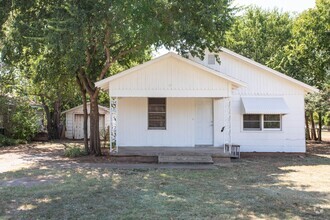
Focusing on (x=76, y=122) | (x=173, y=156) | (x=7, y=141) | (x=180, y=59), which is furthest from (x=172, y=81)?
(x=76, y=122)

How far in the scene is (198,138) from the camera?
1582 cm

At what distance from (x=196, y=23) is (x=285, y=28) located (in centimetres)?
1966

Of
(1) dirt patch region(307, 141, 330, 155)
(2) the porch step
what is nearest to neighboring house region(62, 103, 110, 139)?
(2) the porch step

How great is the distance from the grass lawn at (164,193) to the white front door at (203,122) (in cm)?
374

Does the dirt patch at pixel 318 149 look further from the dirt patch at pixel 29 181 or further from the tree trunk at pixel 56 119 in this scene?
the tree trunk at pixel 56 119

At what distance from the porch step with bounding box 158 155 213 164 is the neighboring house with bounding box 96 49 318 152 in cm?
212

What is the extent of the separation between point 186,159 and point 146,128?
3203 millimetres

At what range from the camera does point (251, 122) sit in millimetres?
16531

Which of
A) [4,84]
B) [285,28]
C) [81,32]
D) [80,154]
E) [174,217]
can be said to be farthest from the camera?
[285,28]

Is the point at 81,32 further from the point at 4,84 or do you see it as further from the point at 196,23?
the point at 4,84

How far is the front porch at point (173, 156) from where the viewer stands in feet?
42.3

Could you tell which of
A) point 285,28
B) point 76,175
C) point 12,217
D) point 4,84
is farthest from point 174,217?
point 285,28

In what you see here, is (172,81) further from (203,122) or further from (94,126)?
(94,126)

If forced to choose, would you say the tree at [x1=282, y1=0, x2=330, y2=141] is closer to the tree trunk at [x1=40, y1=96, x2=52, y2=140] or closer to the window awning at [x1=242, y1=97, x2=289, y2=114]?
the window awning at [x1=242, y1=97, x2=289, y2=114]
